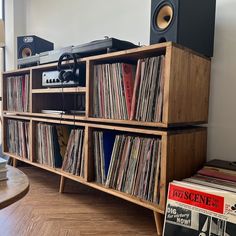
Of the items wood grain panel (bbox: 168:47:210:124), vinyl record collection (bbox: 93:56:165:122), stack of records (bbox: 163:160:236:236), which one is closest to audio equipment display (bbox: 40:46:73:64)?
vinyl record collection (bbox: 93:56:165:122)

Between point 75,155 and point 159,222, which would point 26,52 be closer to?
point 75,155

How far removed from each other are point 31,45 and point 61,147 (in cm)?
89

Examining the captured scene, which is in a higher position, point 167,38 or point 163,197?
point 167,38

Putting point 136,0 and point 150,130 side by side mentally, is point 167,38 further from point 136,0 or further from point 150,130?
point 136,0

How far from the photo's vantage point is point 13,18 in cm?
244

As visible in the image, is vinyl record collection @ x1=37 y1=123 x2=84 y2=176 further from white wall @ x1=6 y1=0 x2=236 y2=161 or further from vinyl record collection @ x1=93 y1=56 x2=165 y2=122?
white wall @ x1=6 y1=0 x2=236 y2=161

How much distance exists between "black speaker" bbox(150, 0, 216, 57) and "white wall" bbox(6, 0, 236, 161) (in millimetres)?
82

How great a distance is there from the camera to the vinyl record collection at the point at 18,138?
1808 mm

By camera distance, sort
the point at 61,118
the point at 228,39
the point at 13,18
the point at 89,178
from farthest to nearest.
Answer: the point at 13,18 < the point at 61,118 < the point at 89,178 < the point at 228,39

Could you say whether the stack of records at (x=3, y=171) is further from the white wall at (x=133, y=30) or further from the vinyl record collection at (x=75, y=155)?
the white wall at (x=133, y=30)

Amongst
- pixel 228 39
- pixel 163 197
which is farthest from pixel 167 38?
pixel 163 197

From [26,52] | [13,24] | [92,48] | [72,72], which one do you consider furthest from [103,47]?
[13,24]

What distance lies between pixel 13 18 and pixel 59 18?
0.66 m

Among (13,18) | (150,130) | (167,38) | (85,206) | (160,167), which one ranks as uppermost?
(13,18)
